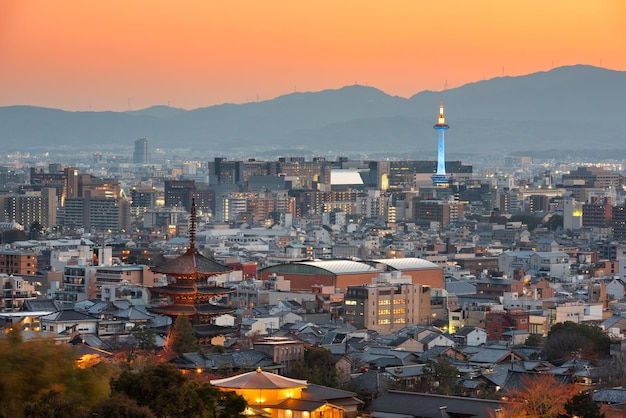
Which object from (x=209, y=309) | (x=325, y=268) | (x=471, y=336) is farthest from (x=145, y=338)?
(x=325, y=268)

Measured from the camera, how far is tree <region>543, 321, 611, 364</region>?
26734mm

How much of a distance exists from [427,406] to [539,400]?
1311 mm

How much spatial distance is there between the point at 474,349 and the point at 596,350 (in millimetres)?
2084

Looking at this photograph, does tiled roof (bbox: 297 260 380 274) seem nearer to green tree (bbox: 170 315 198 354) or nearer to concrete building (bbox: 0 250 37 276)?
concrete building (bbox: 0 250 37 276)

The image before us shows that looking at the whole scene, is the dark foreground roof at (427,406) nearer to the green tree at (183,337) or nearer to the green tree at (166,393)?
the green tree at (166,393)

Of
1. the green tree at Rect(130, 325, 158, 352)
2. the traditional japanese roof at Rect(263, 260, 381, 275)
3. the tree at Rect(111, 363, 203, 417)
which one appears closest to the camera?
the tree at Rect(111, 363, 203, 417)

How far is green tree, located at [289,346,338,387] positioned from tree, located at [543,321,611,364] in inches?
195

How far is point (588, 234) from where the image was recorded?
71312 millimetres

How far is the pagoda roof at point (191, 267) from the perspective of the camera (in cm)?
2631

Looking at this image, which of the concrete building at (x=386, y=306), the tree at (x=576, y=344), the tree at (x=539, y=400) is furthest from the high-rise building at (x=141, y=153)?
the tree at (x=539, y=400)

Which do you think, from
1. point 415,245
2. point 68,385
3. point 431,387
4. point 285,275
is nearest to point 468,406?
point 431,387

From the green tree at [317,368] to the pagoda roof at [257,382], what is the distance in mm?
2675

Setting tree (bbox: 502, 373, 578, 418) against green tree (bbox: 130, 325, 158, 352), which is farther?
green tree (bbox: 130, 325, 158, 352)

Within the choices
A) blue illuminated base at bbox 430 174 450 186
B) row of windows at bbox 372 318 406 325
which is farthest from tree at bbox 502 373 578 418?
blue illuminated base at bbox 430 174 450 186
